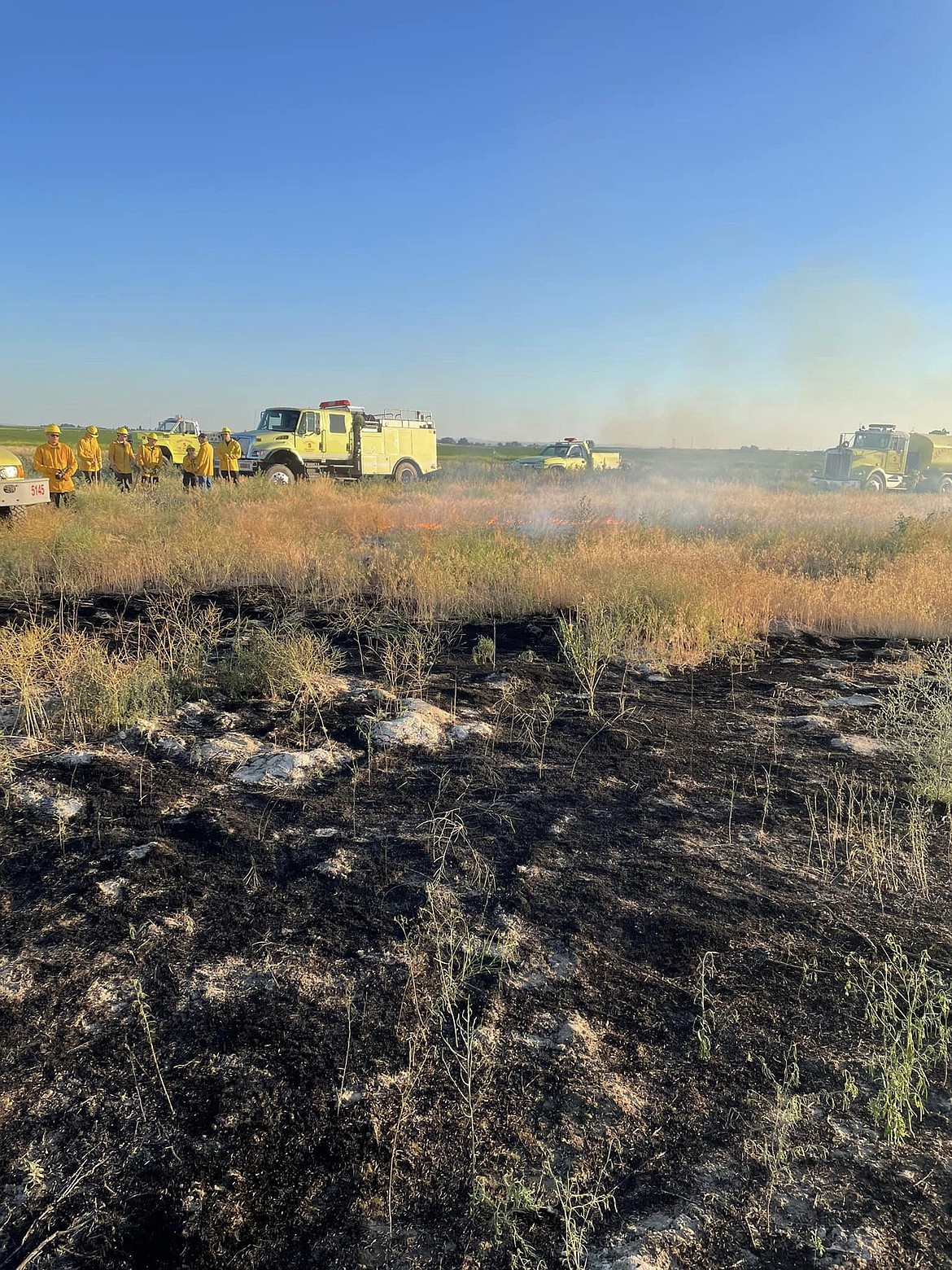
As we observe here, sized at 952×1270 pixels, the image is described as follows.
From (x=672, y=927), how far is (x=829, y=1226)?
111cm

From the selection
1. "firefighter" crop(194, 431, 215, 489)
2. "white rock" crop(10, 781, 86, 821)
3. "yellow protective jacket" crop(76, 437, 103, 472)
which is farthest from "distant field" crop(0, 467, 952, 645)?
"yellow protective jacket" crop(76, 437, 103, 472)

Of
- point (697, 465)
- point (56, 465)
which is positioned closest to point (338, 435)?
point (56, 465)

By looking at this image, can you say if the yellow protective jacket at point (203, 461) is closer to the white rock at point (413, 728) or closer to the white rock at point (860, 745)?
the white rock at point (413, 728)

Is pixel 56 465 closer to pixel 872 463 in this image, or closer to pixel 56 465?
pixel 56 465

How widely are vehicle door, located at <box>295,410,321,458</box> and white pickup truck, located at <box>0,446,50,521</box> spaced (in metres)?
10.3

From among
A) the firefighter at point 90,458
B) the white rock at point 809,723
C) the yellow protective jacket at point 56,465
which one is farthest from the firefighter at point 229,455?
the white rock at point 809,723

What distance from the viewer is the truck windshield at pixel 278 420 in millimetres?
21297

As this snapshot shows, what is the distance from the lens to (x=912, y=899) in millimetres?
3006

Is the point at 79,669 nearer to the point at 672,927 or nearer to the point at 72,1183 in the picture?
the point at 72,1183

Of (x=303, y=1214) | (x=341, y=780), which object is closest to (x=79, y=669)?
(x=341, y=780)

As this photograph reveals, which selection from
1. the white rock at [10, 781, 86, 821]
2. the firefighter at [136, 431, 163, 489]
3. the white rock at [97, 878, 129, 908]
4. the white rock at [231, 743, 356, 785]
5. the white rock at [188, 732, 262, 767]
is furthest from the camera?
the firefighter at [136, 431, 163, 489]

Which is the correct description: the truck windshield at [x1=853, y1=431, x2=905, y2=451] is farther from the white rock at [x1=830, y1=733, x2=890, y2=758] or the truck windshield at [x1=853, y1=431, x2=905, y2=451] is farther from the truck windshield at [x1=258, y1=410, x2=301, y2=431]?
the white rock at [x1=830, y1=733, x2=890, y2=758]

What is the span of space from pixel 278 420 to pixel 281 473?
5.53ft

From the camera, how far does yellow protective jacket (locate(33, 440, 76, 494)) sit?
12.7 m
